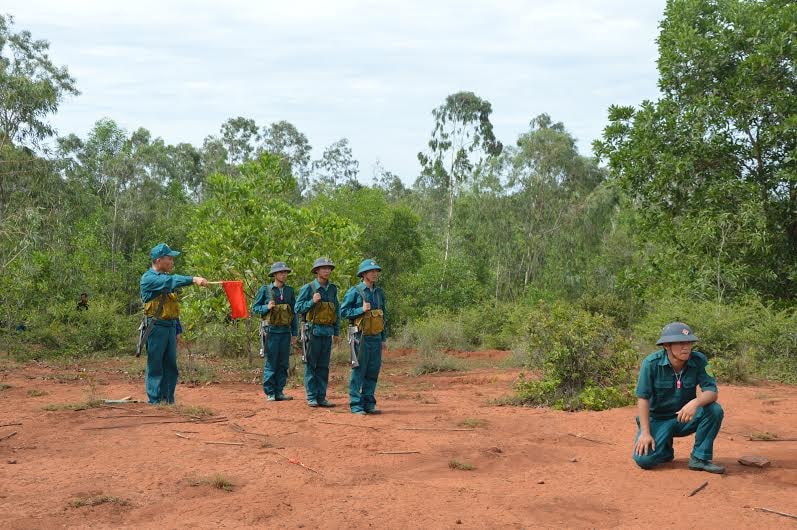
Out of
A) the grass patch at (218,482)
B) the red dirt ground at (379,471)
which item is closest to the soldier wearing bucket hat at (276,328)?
the red dirt ground at (379,471)

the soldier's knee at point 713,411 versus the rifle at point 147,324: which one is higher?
the rifle at point 147,324

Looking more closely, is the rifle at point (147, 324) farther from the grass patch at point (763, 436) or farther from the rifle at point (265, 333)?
the grass patch at point (763, 436)

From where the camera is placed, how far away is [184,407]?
912 centimetres

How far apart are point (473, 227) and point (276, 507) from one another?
101 feet

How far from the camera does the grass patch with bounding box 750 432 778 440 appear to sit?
793 centimetres

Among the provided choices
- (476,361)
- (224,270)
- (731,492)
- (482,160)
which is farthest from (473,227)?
(731,492)

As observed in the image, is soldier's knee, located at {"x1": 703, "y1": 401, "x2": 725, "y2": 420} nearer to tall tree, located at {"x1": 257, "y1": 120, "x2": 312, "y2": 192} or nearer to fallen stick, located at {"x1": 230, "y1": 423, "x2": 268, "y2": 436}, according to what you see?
fallen stick, located at {"x1": 230, "y1": 423, "x2": 268, "y2": 436}

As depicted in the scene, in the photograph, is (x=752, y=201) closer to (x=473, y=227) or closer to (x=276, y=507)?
(x=276, y=507)

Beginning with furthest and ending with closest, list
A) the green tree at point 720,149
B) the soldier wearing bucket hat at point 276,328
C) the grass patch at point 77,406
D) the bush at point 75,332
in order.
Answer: the bush at point 75,332, the green tree at point 720,149, the soldier wearing bucket hat at point 276,328, the grass patch at point 77,406

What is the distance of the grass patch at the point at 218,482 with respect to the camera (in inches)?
236

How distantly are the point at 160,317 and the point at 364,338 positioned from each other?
2.53 metres

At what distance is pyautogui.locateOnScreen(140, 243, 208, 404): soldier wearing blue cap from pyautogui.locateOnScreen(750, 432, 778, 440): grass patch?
6432 mm

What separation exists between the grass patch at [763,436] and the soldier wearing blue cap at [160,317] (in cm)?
643

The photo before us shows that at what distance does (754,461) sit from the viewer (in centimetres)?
654
